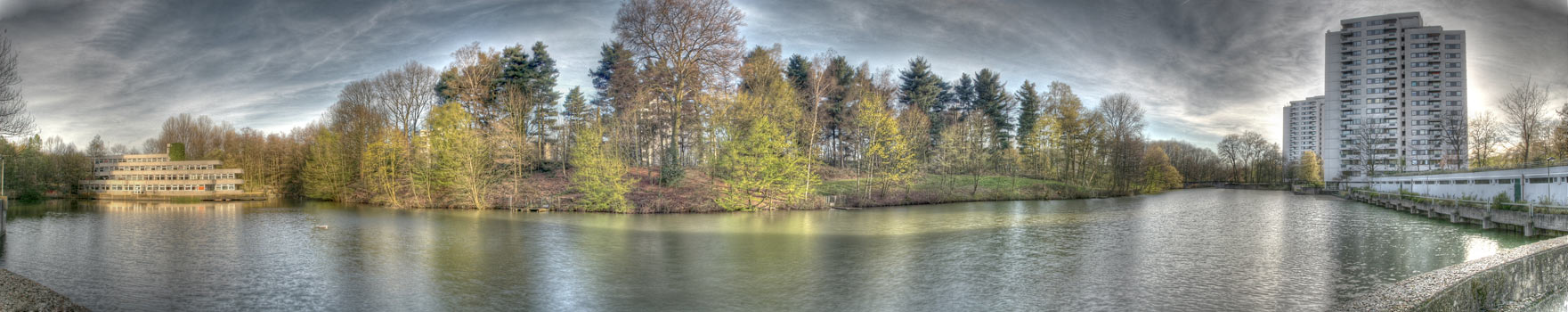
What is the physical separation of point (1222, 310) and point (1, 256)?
21.5m

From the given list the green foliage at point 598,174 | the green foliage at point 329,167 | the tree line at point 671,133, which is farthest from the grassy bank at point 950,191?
the green foliage at point 329,167

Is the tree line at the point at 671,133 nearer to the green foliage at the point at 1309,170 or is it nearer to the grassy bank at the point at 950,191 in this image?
the grassy bank at the point at 950,191

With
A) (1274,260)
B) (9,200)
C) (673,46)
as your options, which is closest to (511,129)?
(673,46)

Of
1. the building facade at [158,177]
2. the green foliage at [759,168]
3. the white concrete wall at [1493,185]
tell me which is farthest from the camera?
the building facade at [158,177]

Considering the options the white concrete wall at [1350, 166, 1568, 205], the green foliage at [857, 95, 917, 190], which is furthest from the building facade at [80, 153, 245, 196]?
the white concrete wall at [1350, 166, 1568, 205]

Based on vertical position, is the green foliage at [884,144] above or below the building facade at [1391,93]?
below

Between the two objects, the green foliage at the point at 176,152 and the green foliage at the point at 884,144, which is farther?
the green foliage at the point at 176,152

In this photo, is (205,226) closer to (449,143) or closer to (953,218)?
(449,143)

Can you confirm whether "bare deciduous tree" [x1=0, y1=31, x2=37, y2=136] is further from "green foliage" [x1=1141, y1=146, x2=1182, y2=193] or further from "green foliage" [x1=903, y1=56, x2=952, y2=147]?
"green foliage" [x1=1141, y1=146, x2=1182, y2=193]

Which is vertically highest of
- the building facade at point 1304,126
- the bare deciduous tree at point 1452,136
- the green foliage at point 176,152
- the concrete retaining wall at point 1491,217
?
the building facade at point 1304,126

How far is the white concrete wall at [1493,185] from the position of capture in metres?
17.9

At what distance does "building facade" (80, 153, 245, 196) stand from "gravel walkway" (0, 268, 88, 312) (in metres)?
43.6

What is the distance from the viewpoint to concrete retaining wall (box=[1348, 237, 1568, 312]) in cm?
527

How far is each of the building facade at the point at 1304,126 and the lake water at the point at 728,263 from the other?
9548 centimetres
